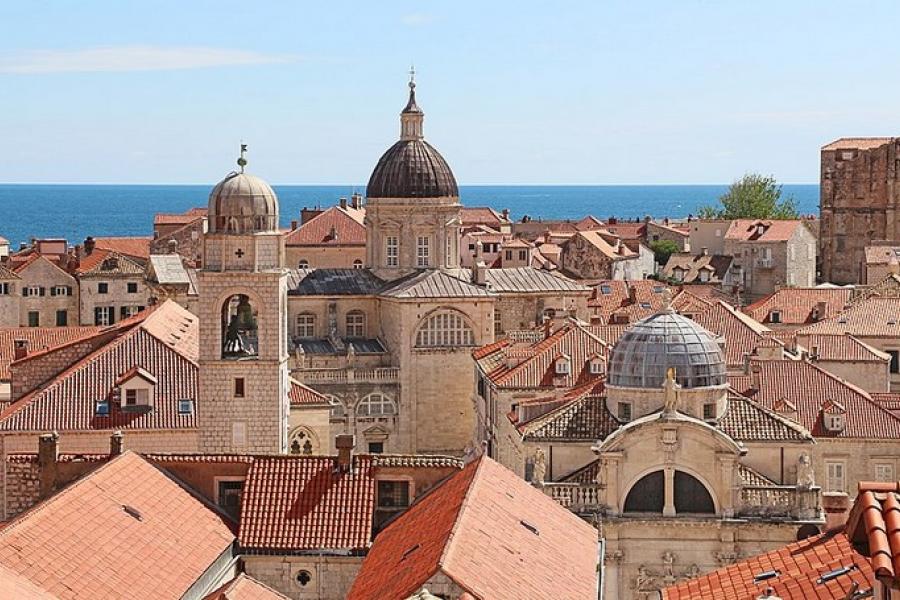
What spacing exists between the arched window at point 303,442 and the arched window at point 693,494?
15.7 metres

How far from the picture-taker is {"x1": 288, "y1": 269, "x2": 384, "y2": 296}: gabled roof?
75938mm

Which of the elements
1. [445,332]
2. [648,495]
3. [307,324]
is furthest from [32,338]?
[648,495]

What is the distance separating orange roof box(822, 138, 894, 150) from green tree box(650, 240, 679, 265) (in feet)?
44.6

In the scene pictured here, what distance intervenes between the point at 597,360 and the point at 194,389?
54.8 feet

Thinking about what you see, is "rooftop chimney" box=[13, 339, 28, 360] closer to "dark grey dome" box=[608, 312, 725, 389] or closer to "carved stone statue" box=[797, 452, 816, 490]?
"dark grey dome" box=[608, 312, 725, 389]

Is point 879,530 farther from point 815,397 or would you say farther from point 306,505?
point 815,397

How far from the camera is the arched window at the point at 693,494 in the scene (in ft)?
140

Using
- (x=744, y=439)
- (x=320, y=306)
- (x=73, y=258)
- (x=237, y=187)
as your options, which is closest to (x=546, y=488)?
(x=744, y=439)

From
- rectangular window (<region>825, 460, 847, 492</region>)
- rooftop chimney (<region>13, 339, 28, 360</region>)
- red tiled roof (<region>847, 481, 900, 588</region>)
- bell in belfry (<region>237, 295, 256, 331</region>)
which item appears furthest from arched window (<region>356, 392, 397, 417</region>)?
red tiled roof (<region>847, 481, 900, 588</region>)

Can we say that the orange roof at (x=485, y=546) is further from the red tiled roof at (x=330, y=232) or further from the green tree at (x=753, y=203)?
the green tree at (x=753, y=203)

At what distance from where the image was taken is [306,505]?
34.8 meters

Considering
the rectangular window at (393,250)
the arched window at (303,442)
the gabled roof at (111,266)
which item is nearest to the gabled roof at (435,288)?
the rectangular window at (393,250)

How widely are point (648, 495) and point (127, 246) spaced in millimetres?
74253

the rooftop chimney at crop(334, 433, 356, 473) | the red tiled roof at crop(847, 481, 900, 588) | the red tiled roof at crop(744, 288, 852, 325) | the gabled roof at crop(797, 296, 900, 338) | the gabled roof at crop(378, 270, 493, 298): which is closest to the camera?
the red tiled roof at crop(847, 481, 900, 588)
